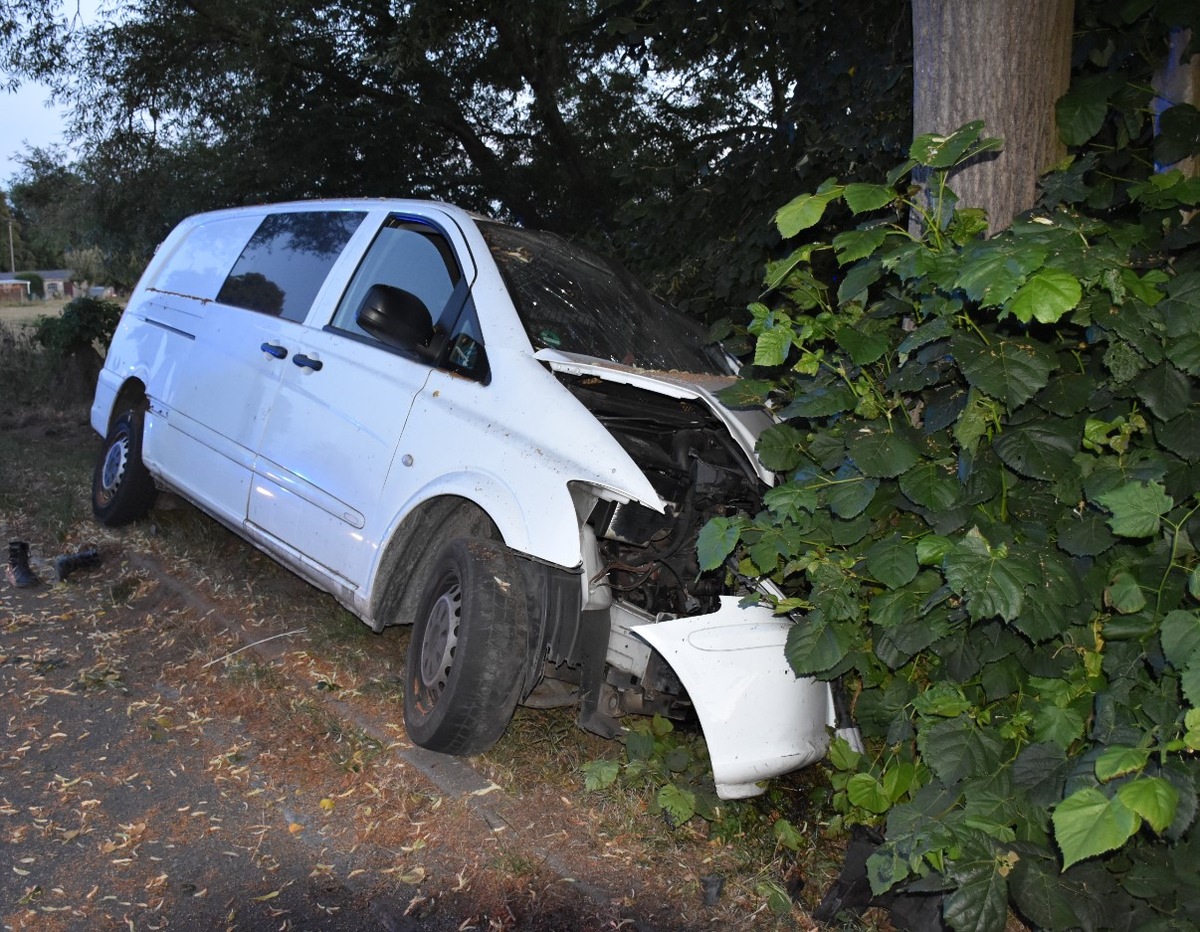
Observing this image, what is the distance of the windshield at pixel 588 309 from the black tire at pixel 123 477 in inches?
110

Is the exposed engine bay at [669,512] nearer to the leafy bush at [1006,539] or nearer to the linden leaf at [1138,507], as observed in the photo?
the leafy bush at [1006,539]

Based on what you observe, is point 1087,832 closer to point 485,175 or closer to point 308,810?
point 308,810

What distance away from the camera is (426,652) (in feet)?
13.8

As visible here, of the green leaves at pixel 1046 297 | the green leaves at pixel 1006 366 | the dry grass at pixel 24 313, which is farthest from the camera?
the dry grass at pixel 24 313

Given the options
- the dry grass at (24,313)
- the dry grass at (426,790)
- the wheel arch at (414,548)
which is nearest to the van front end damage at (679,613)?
the dry grass at (426,790)

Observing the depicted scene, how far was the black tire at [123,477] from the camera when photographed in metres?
6.45

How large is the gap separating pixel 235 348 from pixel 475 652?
2.45 metres

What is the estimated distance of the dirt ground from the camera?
133 inches

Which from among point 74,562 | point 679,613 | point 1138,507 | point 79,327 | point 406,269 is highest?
point 406,269

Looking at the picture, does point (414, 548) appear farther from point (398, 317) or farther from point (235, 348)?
point (235, 348)

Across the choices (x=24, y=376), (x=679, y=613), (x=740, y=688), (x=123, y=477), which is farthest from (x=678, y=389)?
(x=24, y=376)

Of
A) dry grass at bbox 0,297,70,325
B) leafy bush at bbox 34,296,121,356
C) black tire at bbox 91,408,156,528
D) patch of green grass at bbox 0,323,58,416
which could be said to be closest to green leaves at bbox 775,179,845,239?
black tire at bbox 91,408,156,528

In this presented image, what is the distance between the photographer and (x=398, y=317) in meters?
4.38

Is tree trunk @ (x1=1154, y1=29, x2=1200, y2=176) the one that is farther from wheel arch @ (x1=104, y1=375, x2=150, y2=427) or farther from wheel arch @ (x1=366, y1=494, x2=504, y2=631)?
wheel arch @ (x1=104, y1=375, x2=150, y2=427)
